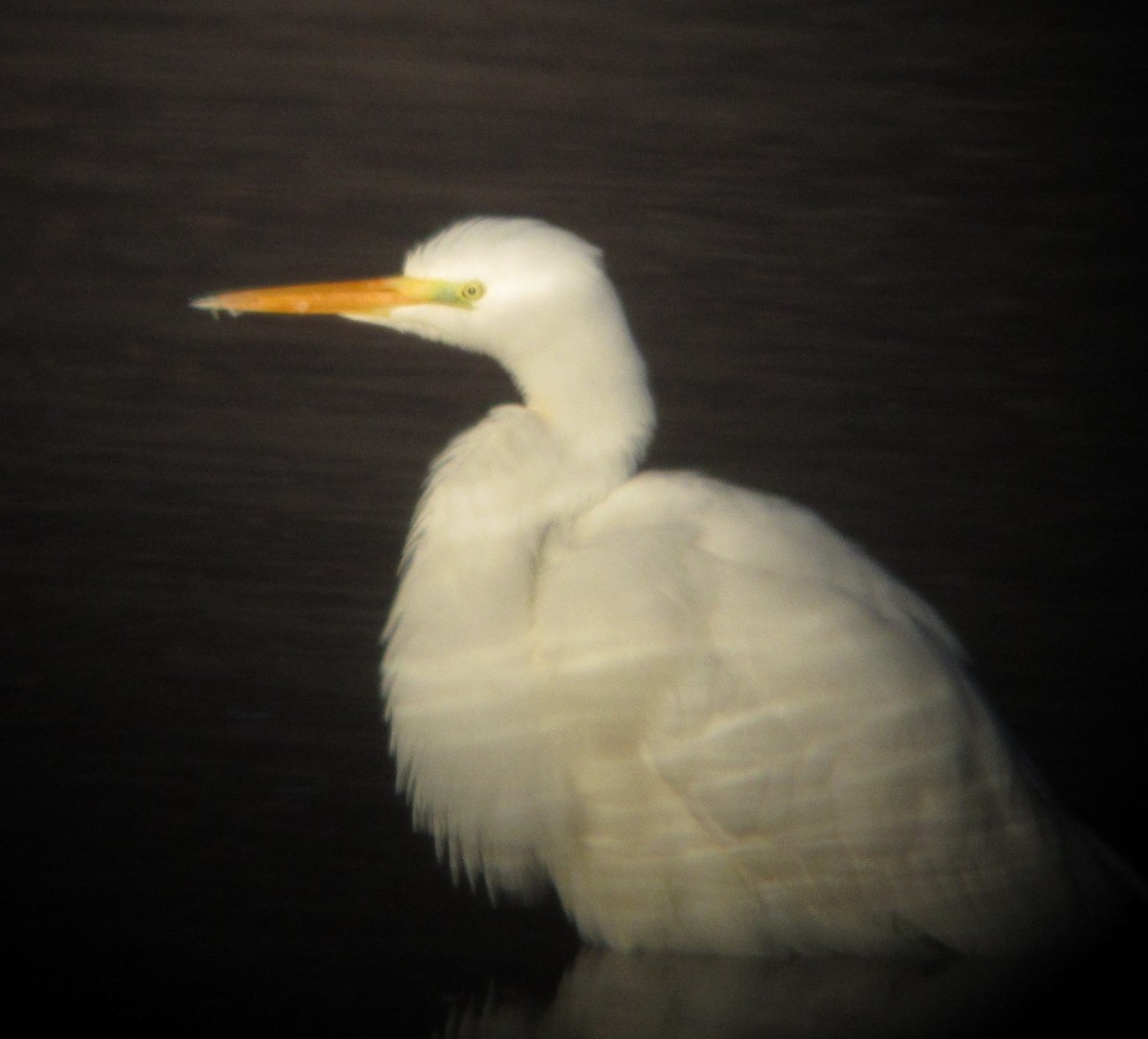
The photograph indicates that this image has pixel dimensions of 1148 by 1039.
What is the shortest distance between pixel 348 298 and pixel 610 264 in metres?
0.88

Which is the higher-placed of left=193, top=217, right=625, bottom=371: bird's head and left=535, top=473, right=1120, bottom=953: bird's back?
left=193, top=217, right=625, bottom=371: bird's head

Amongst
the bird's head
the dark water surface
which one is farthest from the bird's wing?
the dark water surface

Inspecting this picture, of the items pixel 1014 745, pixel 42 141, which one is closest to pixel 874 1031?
pixel 1014 745

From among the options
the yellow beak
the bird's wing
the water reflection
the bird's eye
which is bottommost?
the water reflection

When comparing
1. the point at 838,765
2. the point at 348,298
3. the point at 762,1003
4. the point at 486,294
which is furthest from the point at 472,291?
the point at 762,1003

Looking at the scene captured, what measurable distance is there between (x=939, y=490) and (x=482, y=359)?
676mm

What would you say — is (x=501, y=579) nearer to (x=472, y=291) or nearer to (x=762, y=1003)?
(x=472, y=291)

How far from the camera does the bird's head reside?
3.99ft

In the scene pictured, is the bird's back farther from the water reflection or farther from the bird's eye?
the bird's eye

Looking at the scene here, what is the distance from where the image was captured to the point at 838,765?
1198 millimetres

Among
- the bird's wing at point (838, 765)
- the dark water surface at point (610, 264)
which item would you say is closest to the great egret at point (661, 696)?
the bird's wing at point (838, 765)

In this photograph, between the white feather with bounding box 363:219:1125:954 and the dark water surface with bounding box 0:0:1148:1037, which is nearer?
the white feather with bounding box 363:219:1125:954

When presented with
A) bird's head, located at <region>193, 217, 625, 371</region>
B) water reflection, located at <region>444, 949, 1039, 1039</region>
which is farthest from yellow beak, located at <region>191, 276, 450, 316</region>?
water reflection, located at <region>444, 949, 1039, 1039</region>

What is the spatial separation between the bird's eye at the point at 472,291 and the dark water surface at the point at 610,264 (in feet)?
2.28
